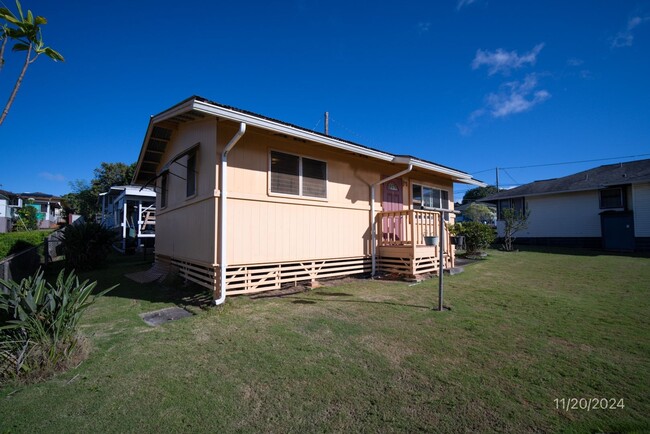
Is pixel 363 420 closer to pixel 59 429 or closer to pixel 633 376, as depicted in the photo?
pixel 59 429

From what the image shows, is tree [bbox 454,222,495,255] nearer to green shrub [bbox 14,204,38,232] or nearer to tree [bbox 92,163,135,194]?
green shrub [bbox 14,204,38,232]

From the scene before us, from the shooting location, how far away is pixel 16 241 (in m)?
9.60

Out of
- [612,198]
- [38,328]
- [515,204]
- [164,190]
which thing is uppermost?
[515,204]

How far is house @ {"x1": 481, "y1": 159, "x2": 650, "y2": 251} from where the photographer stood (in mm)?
15945

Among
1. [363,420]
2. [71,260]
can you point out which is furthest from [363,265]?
[71,260]

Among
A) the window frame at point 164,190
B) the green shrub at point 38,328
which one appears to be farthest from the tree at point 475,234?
the green shrub at point 38,328

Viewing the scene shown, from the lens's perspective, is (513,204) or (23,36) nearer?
(23,36)

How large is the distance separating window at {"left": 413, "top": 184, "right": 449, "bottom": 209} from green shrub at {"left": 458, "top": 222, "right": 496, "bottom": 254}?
1889 millimetres

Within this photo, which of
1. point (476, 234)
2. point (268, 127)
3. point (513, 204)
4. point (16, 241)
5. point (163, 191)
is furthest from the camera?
point (513, 204)

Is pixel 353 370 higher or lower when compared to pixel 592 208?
lower

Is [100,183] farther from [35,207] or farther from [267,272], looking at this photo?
[267,272]

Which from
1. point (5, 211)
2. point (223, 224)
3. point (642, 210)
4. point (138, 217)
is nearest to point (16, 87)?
point (223, 224)

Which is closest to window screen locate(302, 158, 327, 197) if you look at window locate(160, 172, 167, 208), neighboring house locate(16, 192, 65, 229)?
window locate(160, 172, 167, 208)
